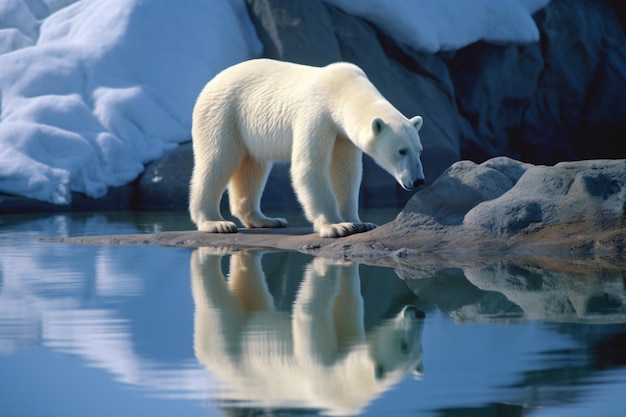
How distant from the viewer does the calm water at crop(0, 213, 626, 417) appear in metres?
2.72

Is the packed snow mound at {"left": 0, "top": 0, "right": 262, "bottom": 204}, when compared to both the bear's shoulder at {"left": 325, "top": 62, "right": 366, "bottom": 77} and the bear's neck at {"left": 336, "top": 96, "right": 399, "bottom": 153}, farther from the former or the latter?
the bear's neck at {"left": 336, "top": 96, "right": 399, "bottom": 153}

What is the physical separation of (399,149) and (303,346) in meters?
2.87

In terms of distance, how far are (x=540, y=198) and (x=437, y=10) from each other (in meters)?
9.66

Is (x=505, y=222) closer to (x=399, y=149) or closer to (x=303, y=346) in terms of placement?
(x=399, y=149)

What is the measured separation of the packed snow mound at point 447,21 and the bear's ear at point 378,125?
8.68 metres

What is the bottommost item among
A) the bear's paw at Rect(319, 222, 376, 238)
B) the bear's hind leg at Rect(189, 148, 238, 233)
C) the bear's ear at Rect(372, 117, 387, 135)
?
the bear's hind leg at Rect(189, 148, 238, 233)

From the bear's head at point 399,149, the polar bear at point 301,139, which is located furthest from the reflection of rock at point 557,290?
the polar bear at point 301,139

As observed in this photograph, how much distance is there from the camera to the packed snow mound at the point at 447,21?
1459 cm

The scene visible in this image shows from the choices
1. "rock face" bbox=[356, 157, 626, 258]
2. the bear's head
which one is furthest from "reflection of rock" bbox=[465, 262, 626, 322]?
the bear's head

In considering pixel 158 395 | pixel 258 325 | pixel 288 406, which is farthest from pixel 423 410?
pixel 258 325

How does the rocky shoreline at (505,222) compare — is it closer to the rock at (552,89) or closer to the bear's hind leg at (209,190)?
the bear's hind leg at (209,190)

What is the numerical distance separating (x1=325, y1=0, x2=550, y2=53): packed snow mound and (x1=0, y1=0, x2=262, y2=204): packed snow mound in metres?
1.87

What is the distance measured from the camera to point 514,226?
6.01 meters

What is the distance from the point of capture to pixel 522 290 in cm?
459
